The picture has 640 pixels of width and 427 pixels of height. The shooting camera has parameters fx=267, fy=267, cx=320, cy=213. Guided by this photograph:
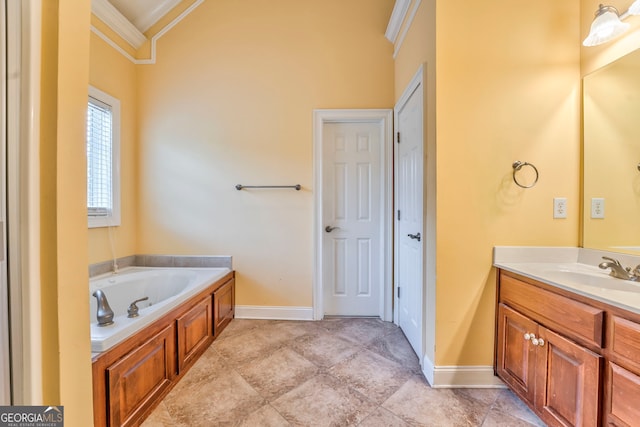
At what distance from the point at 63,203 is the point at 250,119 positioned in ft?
6.82

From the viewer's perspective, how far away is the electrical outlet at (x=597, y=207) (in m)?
1.46

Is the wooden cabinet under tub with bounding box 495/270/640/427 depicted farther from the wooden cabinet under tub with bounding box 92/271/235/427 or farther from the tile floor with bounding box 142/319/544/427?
the wooden cabinet under tub with bounding box 92/271/235/427

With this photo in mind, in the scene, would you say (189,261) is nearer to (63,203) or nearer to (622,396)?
(63,203)

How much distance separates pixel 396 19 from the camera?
2180 mm

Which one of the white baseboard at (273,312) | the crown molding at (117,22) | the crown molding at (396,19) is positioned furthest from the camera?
the white baseboard at (273,312)

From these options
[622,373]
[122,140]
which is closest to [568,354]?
[622,373]

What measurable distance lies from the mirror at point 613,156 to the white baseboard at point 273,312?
6.89ft

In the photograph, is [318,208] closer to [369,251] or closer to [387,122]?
[369,251]

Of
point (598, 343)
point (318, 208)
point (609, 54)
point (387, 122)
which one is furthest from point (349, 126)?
point (598, 343)

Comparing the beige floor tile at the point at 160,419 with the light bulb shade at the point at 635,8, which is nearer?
the light bulb shade at the point at 635,8

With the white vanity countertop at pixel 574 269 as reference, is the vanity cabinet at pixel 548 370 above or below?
below

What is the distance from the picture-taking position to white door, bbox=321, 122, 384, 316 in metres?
2.57

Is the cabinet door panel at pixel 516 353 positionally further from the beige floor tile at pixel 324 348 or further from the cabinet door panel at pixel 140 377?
the cabinet door panel at pixel 140 377

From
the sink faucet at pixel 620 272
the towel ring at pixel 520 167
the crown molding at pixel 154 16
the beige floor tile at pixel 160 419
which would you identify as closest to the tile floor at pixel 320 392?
the beige floor tile at pixel 160 419
